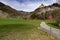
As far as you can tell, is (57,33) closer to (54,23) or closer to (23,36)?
(23,36)

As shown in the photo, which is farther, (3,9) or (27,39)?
Result: (3,9)

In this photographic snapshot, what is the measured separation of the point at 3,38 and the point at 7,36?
70 cm

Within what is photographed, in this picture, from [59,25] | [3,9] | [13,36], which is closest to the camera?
[13,36]

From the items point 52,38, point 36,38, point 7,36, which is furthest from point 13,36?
point 52,38

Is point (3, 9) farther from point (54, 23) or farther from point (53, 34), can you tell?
point (53, 34)

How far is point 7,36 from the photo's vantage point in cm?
1565

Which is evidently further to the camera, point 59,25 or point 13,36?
point 59,25

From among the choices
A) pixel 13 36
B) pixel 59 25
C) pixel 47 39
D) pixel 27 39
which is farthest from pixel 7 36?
pixel 59 25

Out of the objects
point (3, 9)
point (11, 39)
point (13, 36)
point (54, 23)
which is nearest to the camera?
point (11, 39)

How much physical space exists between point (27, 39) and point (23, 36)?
1.11 m

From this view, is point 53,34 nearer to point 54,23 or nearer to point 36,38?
point 36,38

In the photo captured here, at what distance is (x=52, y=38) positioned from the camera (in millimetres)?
15336

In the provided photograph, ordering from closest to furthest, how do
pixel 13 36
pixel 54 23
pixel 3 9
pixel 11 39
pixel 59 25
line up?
pixel 11 39
pixel 13 36
pixel 59 25
pixel 54 23
pixel 3 9

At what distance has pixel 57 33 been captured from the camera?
1591 centimetres
